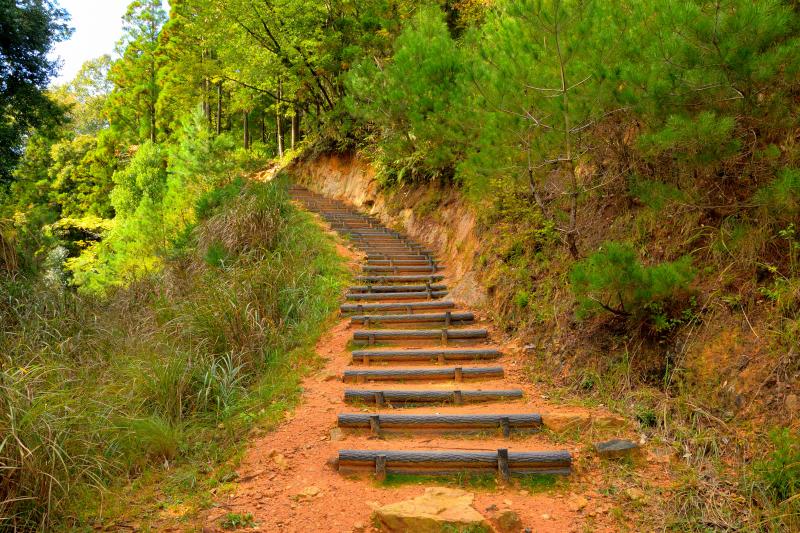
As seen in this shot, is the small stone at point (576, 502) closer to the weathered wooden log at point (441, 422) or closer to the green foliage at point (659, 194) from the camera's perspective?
the weathered wooden log at point (441, 422)

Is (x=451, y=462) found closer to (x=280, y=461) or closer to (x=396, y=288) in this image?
(x=280, y=461)

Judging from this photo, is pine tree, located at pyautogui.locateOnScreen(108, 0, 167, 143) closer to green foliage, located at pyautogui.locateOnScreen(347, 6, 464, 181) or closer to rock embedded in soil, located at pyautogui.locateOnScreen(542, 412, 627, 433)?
green foliage, located at pyautogui.locateOnScreen(347, 6, 464, 181)

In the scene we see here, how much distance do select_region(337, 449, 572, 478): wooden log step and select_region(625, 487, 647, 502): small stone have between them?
467 mm

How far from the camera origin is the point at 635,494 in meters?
3.68

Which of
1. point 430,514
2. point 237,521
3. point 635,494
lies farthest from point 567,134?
point 237,521

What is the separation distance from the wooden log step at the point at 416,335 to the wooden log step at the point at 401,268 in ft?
9.46

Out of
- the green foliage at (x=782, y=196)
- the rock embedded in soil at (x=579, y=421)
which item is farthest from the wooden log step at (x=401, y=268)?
the green foliage at (x=782, y=196)

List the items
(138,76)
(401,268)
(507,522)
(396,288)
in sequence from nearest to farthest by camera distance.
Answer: (507,522)
(396,288)
(401,268)
(138,76)

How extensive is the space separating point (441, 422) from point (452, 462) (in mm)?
641

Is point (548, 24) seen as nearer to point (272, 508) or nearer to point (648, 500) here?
point (648, 500)

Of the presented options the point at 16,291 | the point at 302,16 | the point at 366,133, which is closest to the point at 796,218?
the point at 16,291

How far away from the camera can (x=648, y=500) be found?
11.8ft

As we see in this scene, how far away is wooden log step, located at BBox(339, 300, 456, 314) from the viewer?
8.11 metres

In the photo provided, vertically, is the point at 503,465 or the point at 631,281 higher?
the point at 631,281
